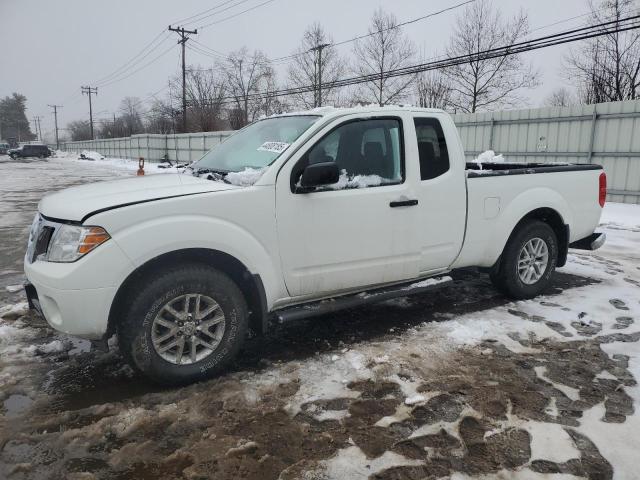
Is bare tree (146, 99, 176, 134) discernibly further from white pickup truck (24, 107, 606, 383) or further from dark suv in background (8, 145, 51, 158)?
white pickup truck (24, 107, 606, 383)

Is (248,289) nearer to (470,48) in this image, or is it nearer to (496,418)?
(496,418)

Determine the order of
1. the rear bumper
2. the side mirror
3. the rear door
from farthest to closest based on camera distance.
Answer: the rear bumper < the rear door < the side mirror

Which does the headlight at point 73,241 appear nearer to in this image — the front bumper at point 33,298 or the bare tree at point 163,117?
→ the front bumper at point 33,298

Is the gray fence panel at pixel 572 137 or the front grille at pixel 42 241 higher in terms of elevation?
the gray fence panel at pixel 572 137

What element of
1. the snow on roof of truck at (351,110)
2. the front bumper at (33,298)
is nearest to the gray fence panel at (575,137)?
the snow on roof of truck at (351,110)

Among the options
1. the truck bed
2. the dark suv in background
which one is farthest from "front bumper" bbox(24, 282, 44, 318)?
the dark suv in background

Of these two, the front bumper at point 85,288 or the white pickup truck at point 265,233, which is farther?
the white pickup truck at point 265,233

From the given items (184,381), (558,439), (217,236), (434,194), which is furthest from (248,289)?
(558,439)

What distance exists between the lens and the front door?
11.7ft

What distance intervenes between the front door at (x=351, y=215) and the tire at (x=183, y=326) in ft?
1.68

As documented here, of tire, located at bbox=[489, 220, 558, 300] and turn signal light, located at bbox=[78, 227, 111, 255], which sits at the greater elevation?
turn signal light, located at bbox=[78, 227, 111, 255]

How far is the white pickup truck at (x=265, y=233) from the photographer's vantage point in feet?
10.0

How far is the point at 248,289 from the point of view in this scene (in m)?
3.55

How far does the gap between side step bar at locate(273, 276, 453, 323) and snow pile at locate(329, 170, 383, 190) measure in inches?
34.8
